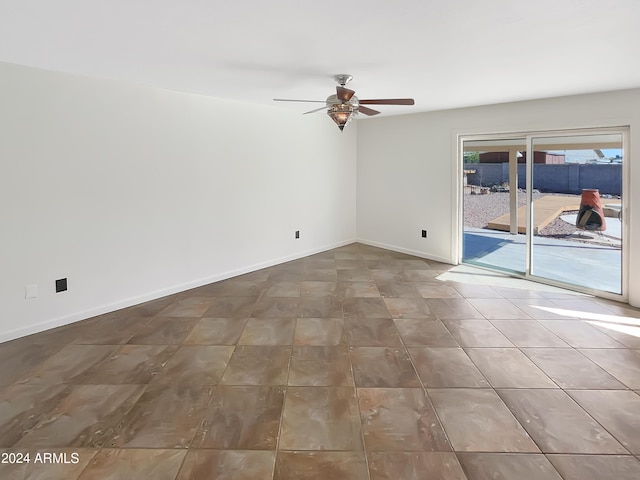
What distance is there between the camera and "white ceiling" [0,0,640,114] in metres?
1.98

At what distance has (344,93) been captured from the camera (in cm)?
324

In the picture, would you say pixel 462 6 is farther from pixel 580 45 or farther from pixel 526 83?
pixel 526 83

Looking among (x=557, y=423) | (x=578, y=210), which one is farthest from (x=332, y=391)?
(x=578, y=210)

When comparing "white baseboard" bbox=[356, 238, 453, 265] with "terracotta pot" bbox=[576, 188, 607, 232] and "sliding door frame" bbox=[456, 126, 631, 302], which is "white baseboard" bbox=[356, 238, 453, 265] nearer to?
"sliding door frame" bbox=[456, 126, 631, 302]

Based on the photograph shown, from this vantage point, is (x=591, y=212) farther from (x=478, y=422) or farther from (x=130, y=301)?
(x=130, y=301)

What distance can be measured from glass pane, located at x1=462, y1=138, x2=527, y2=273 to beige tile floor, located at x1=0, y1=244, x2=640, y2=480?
123 cm

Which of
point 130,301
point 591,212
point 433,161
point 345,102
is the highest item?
point 345,102

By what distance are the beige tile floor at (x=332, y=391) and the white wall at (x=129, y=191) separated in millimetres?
369

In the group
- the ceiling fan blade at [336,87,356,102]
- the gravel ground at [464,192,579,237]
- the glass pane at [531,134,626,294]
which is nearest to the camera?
the ceiling fan blade at [336,87,356,102]

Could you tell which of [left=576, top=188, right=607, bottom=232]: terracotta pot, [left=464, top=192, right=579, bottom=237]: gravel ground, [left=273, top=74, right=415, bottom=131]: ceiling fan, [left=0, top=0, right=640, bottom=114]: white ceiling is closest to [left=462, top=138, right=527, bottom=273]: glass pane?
[left=464, top=192, right=579, bottom=237]: gravel ground

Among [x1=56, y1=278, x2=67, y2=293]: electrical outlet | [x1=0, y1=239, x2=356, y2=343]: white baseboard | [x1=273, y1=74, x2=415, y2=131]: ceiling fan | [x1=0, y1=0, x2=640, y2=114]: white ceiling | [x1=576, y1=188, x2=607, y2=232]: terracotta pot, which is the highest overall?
[x1=0, y1=0, x2=640, y2=114]: white ceiling

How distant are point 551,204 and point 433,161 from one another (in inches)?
65.9

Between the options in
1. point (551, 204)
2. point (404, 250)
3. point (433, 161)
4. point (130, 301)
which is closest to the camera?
point (130, 301)

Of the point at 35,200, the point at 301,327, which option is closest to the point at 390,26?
the point at 301,327
